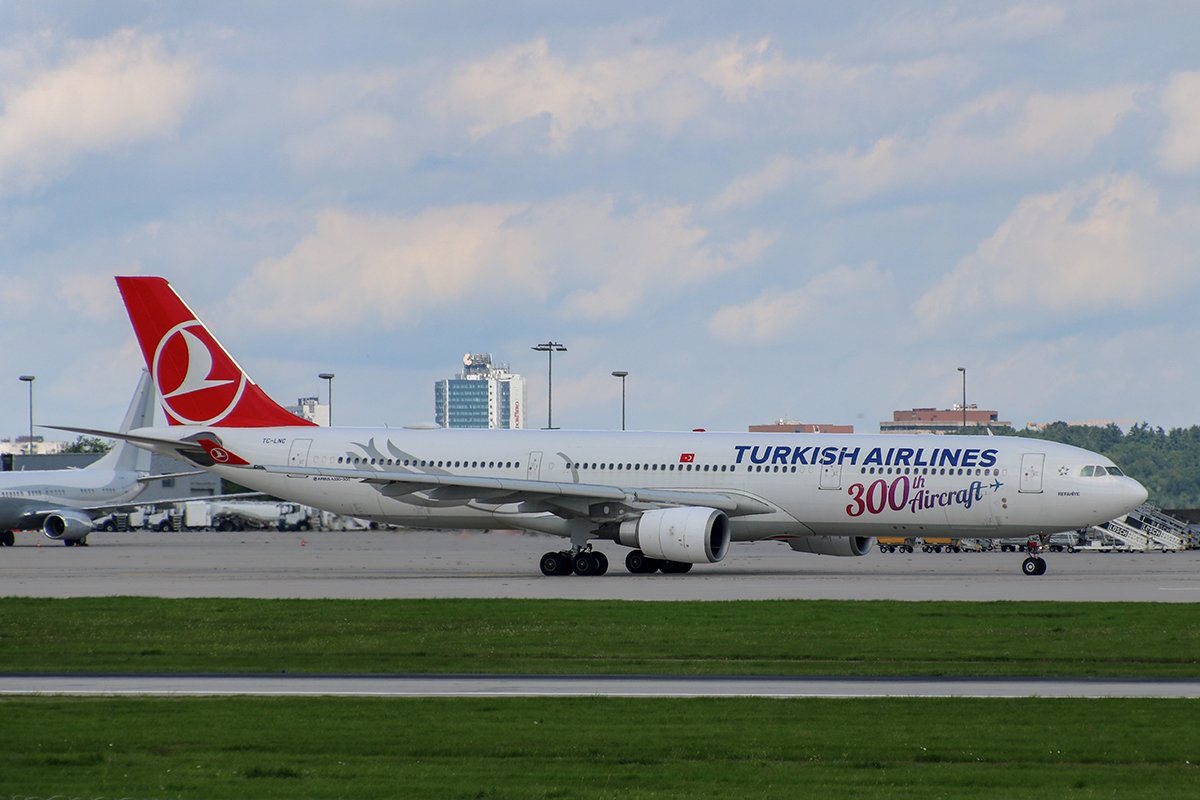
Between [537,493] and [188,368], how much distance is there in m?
12.9

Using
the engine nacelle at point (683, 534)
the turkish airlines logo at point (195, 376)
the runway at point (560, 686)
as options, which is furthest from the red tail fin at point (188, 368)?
the runway at point (560, 686)

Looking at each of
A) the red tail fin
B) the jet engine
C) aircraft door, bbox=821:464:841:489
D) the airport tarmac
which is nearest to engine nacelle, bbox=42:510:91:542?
the jet engine

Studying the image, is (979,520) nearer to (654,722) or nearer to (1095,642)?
(1095,642)

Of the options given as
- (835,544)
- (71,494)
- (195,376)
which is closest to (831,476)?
(835,544)

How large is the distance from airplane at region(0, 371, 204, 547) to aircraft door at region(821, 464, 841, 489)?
4398 centimetres

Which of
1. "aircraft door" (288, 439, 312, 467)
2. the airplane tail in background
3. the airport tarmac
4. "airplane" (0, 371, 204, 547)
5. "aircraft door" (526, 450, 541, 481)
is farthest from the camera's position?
the airplane tail in background

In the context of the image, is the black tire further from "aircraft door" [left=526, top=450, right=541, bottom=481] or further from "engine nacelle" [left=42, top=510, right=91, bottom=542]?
"engine nacelle" [left=42, top=510, right=91, bottom=542]

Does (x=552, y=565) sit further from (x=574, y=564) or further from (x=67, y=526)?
(x=67, y=526)

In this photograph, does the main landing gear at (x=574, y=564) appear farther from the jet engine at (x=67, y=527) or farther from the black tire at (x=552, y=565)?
the jet engine at (x=67, y=527)

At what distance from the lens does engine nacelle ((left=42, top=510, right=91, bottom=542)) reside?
260 ft

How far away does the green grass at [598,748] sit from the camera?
44.6 ft

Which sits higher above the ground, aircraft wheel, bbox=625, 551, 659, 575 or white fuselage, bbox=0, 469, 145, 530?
white fuselage, bbox=0, 469, 145, 530

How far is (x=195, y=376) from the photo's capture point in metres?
51.5

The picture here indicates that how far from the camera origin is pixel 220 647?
24781mm
